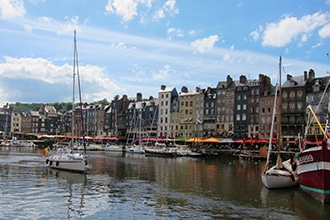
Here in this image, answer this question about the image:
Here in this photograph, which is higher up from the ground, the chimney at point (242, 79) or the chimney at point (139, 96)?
the chimney at point (242, 79)

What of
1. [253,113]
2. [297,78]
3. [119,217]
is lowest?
[119,217]

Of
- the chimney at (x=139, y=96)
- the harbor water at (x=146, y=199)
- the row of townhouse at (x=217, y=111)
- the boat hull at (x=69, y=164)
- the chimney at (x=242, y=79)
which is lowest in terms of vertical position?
the harbor water at (x=146, y=199)

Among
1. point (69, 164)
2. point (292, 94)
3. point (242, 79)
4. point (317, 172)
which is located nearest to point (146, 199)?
point (317, 172)

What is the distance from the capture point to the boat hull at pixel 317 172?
87.6 feet

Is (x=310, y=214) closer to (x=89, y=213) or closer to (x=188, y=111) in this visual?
(x=89, y=213)

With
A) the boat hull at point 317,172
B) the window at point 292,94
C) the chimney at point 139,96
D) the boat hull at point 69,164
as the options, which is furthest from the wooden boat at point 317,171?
the chimney at point 139,96

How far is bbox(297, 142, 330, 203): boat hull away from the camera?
26.7m

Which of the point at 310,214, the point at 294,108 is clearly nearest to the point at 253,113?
the point at 294,108

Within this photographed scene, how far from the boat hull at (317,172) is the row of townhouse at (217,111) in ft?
163

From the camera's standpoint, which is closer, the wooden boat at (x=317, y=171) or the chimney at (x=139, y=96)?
the wooden boat at (x=317, y=171)

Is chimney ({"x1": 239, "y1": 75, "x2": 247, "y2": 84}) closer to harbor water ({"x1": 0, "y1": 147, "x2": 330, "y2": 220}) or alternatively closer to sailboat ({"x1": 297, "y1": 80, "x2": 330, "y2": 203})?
harbor water ({"x1": 0, "y1": 147, "x2": 330, "y2": 220})

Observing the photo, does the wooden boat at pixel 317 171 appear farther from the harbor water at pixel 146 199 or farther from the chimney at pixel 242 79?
the chimney at pixel 242 79

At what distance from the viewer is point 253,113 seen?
107375 mm

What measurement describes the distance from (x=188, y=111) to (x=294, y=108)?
128 feet
